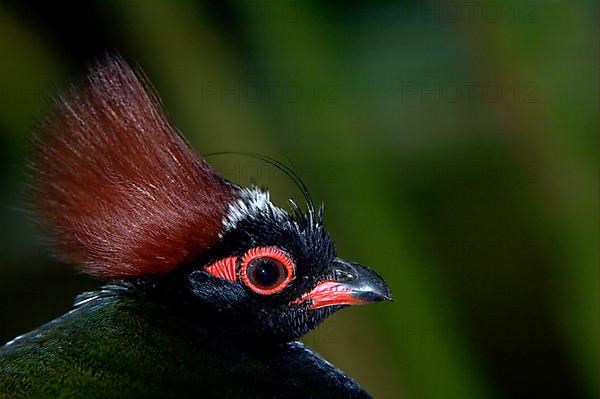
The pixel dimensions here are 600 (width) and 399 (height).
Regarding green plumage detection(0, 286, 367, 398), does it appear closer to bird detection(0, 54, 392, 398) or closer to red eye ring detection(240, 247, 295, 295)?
bird detection(0, 54, 392, 398)

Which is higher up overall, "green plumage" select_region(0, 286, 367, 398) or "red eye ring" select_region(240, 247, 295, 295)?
"red eye ring" select_region(240, 247, 295, 295)

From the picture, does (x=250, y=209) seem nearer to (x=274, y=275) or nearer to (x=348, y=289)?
(x=274, y=275)

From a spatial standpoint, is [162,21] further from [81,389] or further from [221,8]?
[81,389]

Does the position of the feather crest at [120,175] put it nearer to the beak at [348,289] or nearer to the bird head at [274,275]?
the bird head at [274,275]

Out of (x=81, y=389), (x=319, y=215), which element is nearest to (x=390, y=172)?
(x=319, y=215)

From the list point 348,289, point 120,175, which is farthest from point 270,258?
point 120,175

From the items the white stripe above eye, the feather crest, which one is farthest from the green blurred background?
the white stripe above eye

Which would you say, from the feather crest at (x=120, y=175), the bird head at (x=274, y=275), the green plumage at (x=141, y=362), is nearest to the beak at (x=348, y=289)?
the bird head at (x=274, y=275)
